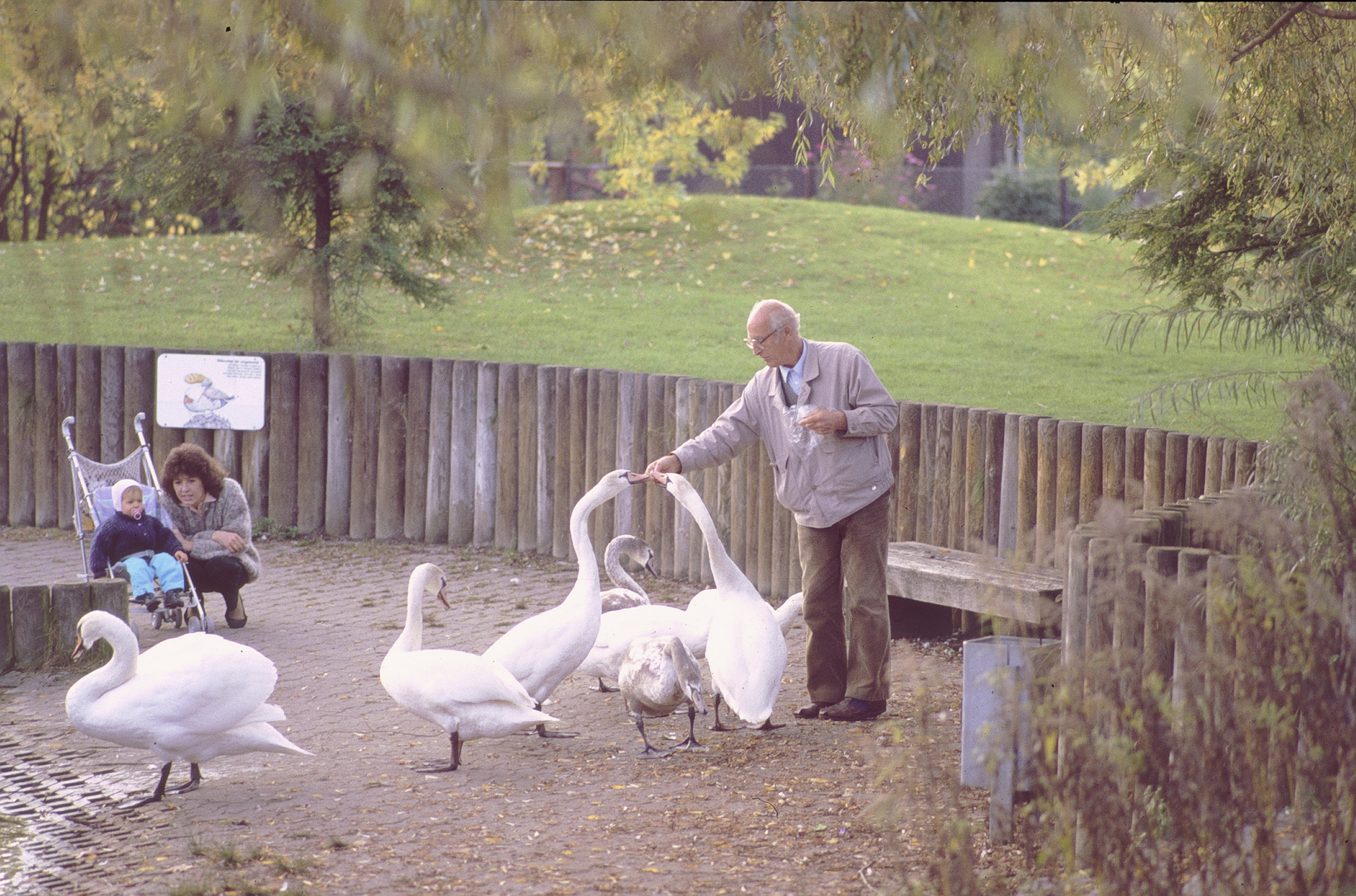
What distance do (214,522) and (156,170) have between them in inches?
169

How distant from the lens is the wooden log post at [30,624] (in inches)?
311

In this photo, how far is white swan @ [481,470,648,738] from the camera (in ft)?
21.5

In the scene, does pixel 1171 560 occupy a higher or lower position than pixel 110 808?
higher

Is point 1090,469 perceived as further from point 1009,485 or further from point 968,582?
point 968,582

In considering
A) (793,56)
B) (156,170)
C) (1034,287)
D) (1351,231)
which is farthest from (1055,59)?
(1034,287)

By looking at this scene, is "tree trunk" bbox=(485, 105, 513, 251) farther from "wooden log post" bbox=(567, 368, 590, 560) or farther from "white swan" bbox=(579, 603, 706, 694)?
Result: "wooden log post" bbox=(567, 368, 590, 560)

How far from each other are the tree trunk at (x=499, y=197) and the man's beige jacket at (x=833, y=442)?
Result: 3.22 meters

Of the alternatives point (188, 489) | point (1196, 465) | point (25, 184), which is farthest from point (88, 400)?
point (1196, 465)

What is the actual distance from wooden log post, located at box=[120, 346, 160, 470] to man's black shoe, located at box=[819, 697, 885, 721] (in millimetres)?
7365

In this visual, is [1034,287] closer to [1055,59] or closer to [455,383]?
[455,383]

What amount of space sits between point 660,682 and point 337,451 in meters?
6.12

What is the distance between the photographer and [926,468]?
9.14 metres

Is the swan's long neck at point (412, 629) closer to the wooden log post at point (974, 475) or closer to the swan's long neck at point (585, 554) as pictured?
the swan's long neck at point (585, 554)

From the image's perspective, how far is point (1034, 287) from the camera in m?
19.9
